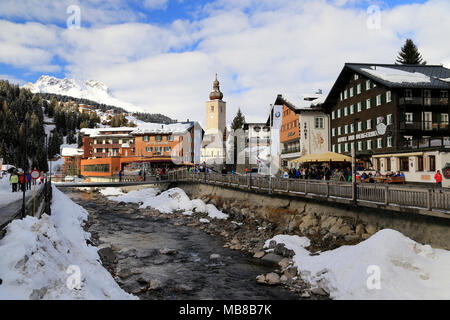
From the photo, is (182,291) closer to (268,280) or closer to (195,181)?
(268,280)

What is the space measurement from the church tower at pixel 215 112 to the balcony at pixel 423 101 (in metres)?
52.1

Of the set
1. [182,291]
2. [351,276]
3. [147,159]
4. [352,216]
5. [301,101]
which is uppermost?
[301,101]

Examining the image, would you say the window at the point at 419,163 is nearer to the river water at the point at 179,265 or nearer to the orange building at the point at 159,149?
the river water at the point at 179,265

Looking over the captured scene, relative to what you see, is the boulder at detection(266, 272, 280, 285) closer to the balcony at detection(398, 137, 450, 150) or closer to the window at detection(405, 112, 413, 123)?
the balcony at detection(398, 137, 450, 150)

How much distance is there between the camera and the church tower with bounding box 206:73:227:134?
85.5 metres

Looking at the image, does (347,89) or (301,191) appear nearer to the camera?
(301,191)

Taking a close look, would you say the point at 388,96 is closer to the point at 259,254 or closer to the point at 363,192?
the point at 363,192

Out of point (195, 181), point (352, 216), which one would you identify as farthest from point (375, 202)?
point (195, 181)

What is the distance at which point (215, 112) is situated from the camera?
280 feet

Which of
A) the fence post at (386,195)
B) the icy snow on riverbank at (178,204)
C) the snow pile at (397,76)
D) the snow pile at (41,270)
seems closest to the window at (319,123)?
the snow pile at (397,76)

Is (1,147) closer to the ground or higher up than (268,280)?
higher up

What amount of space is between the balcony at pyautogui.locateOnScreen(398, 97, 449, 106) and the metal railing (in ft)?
72.2

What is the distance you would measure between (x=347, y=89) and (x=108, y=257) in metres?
43.8
